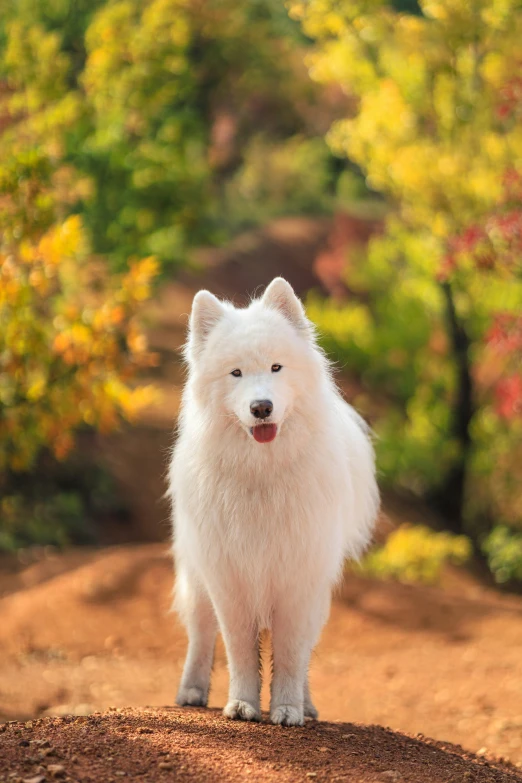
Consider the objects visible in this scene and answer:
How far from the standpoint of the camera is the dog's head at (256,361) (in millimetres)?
4219

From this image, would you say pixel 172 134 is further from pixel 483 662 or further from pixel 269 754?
pixel 269 754

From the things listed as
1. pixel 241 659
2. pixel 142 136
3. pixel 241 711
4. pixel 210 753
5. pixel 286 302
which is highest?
pixel 142 136

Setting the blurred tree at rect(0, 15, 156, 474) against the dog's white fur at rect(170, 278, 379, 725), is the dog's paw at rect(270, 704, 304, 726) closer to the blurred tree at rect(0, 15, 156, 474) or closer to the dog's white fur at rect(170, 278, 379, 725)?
the dog's white fur at rect(170, 278, 379, 725)

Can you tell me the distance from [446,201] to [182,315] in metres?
8.22

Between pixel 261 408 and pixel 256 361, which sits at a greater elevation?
pixel 256 361

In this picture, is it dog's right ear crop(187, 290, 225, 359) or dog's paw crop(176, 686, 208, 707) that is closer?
dog's right ear crop(187, 290, 225, 359)

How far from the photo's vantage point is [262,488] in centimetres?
453

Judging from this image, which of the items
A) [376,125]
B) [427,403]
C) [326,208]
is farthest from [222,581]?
[326,208]

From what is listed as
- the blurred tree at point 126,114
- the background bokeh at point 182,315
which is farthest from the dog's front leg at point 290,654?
the blurred tree at point 126,114

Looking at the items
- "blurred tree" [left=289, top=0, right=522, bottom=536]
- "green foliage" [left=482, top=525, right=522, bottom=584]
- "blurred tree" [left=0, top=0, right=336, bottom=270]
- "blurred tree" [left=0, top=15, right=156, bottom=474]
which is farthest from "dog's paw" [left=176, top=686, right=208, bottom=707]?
"green foliage" [left=482, top=525, right=522, bottom=584]

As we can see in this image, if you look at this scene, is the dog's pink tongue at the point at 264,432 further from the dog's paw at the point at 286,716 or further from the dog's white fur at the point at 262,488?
the dog's paw at the point at 286,716

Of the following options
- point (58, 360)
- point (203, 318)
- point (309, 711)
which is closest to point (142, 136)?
point (58, 360)

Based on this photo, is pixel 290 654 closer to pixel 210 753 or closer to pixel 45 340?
pixel 210 753

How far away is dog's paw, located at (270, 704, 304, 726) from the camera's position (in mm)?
4625
